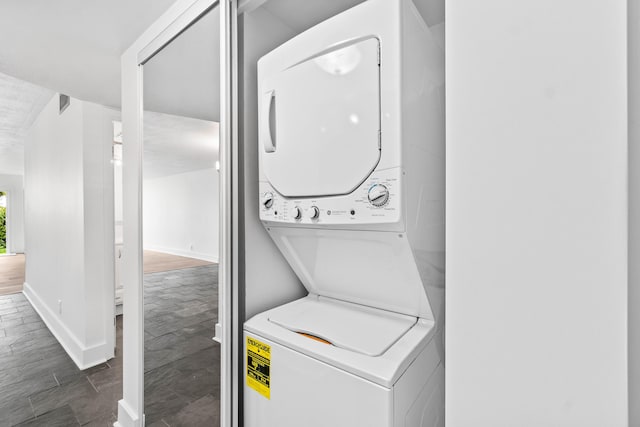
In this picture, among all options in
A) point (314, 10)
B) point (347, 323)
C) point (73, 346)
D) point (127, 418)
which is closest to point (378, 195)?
point (347, 323)

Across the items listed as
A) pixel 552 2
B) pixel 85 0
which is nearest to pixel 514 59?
pixel 552 2

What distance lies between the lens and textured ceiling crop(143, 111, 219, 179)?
4.86 ft

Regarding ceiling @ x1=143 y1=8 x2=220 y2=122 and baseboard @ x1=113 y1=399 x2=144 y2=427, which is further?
baseboard @ x1=113 y1=399 x2=144 y2=427

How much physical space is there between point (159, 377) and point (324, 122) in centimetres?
191

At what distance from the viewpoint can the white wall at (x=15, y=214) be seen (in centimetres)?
1018

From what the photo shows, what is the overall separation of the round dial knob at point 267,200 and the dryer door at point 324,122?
2.1 inches

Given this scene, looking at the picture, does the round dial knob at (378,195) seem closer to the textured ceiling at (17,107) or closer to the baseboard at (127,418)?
the baseboard at (127,418)

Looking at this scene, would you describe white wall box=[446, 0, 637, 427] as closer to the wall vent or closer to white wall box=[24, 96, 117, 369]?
white wall box=[24, 96, 117, 369]

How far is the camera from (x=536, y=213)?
465 millimetres

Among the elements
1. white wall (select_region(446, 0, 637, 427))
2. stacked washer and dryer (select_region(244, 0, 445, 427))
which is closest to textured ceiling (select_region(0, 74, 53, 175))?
stacked washer and dryer (select_region(244, 0, 445, 427))

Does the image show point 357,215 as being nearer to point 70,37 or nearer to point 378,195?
point 378,195

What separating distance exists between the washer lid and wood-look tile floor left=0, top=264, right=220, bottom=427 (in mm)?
413

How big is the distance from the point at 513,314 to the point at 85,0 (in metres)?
2.05

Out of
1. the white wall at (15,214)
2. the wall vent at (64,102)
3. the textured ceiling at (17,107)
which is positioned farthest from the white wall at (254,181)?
the white wall at (15,214)
